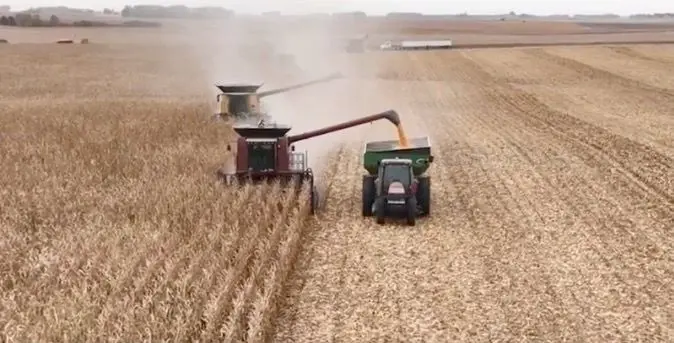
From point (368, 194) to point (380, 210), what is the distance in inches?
20.6

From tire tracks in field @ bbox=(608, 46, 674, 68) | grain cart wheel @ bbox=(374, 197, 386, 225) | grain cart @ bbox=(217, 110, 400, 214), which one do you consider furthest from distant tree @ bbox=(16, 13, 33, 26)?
grain cart wheel @ bbox=(374, 197, 386, 225)

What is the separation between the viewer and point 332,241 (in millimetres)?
10578

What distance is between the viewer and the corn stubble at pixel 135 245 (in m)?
7.35

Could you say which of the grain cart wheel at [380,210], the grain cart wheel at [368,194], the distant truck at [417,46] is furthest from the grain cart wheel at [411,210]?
the distant truck at [417,46]

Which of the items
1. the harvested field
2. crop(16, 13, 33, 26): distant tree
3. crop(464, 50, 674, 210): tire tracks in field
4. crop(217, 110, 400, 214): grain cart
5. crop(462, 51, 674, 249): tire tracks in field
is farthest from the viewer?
crop(16, 13, 33, 26): distant tree

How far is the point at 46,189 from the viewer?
1247cm

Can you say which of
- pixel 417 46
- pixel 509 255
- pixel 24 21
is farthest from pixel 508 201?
pixel 24 21

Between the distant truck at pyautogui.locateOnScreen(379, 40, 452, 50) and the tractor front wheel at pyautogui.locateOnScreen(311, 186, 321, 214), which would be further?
the distant truck at pyautogui.locateOnScreen(379, 40, 452, 50)

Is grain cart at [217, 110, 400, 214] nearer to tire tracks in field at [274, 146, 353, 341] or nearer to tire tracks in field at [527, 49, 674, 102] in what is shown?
tire tracks in field at [274, 146, 353, 341]

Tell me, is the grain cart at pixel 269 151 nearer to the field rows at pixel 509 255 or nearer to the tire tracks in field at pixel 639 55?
the field rows at pixel 509 255

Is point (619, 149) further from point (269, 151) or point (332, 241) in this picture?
point (332, 241)

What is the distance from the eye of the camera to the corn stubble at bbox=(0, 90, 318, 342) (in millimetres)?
7348

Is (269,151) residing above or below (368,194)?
above

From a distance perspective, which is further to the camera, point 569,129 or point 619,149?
point 569,129
